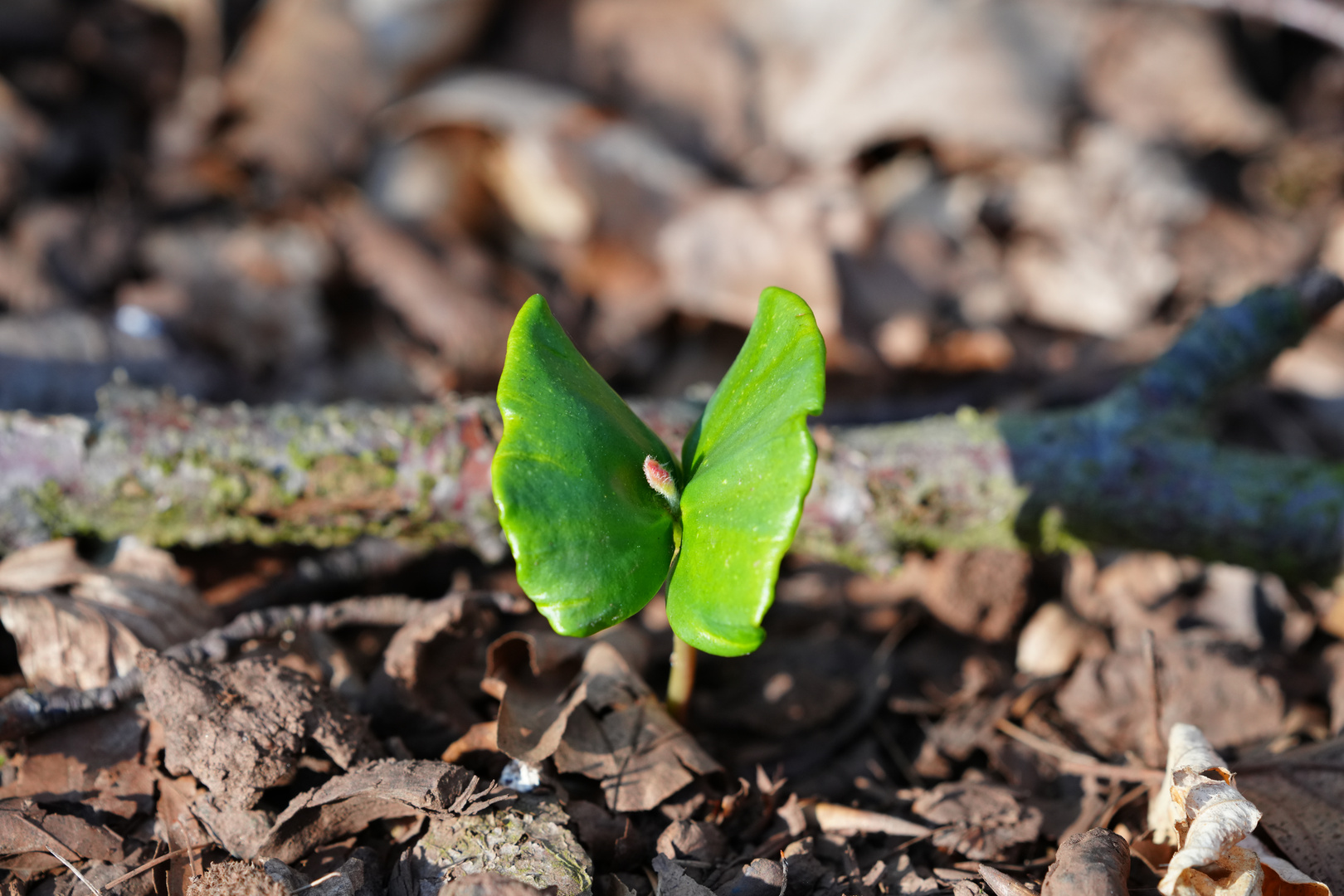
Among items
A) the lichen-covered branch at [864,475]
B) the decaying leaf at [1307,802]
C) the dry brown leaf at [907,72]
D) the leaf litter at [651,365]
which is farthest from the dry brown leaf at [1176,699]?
the dry brown leaf at [907,72]

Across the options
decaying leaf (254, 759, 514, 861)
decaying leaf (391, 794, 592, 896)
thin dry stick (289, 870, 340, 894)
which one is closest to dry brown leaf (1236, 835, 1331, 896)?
decaying leaf (391, 794, 592, 896)

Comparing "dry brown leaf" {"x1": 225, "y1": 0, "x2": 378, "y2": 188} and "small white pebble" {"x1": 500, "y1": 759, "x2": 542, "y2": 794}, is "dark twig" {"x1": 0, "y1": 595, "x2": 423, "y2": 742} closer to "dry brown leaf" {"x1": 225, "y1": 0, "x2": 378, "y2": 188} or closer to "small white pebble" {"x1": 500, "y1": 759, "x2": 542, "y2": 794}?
"small white pebble" {"x1": 500, "y1": 759, "x2": 542, "y2": 794}

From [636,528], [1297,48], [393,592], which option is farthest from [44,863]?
[1297,48]

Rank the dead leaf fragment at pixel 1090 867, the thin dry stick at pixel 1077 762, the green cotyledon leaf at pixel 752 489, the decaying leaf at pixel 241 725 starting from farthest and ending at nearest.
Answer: the thin dry stick at pixel 1077 762, the decaying leaf at pixel 241 725, the dead leaf fragment at pixel 1090 867, the green cotyledon leaf at pixel 752 489

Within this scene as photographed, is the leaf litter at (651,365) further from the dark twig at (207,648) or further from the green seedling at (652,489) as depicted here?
the green seedling at (652,489)

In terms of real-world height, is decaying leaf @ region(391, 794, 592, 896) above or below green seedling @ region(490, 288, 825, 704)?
below

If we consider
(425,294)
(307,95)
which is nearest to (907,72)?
(425,294)
